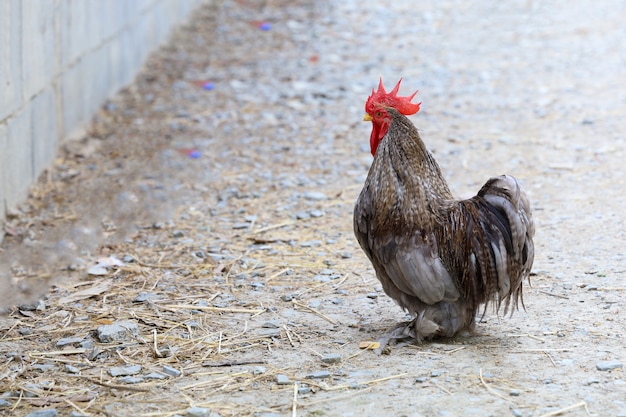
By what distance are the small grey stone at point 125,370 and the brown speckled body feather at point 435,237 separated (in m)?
1.24

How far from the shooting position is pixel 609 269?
209 inches

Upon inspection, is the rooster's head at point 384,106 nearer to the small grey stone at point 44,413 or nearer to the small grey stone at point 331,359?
the small grey stone at point 331,359

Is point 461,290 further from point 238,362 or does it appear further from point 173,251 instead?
point 173,251

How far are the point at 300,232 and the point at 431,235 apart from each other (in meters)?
2.00

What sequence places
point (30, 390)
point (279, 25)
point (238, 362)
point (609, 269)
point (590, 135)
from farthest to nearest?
1. point (279, 25)
2. point (590, 135)
3. point (609, 269)
4. point (238, 362)
5. point (30, 390)

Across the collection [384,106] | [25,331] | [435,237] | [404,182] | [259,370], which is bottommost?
[25,331]

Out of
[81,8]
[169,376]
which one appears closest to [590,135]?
[81,8]

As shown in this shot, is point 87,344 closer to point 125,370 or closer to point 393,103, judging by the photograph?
point 125,370

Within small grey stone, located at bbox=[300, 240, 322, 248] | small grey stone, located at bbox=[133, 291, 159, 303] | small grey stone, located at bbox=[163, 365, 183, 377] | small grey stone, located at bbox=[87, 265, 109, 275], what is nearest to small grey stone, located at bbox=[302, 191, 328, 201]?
small grey stone, located at bbox=[300, 240, 322, 248]

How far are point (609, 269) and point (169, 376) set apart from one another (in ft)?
8.88

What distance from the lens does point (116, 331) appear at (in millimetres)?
4539

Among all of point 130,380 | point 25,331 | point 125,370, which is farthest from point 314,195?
point 130,380

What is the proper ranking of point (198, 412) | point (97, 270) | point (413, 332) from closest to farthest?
point (198, 412)
point (413, 332)
point (97, 270)

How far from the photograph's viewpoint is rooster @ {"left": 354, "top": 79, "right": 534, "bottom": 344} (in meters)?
4.22
